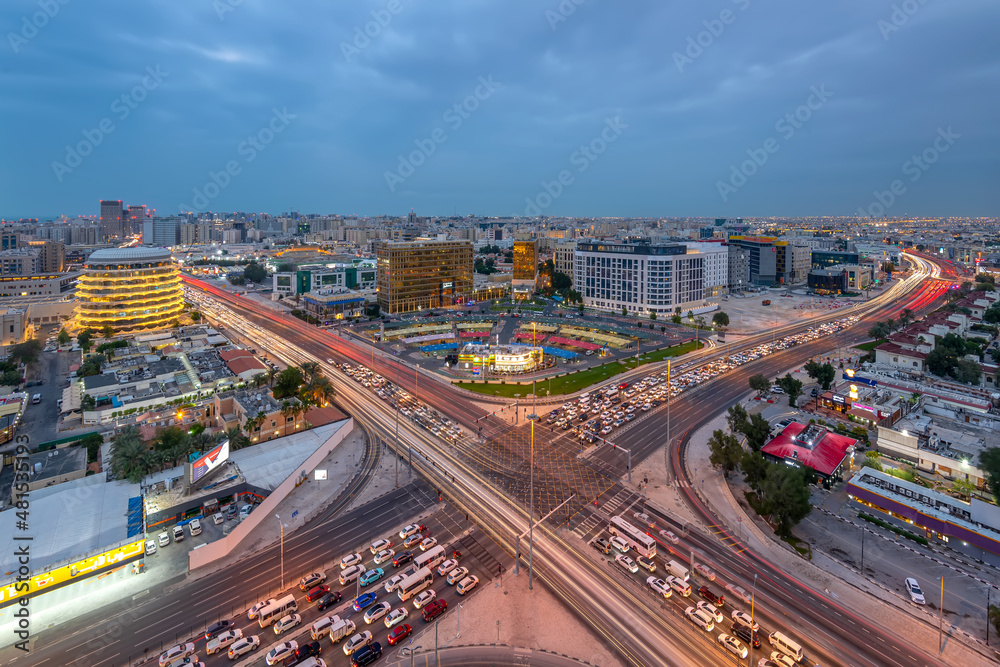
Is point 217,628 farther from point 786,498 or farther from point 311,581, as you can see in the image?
point 786,498

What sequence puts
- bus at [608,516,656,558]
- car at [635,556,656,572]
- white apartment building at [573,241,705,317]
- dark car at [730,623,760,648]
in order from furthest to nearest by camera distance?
white apartment building at [573,241,705,317] → bus at [608,516,656,558] → car at [635,556,656,572] → dark car at [730,623,760,648]

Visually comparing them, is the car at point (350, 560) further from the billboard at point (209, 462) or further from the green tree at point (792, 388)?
the green tree at point (792, 388)

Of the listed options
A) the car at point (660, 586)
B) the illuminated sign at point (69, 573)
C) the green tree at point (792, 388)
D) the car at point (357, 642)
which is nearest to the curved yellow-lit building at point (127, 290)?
the illuminated sign at point (69, 573)

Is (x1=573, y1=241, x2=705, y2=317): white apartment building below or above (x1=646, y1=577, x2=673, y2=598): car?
above

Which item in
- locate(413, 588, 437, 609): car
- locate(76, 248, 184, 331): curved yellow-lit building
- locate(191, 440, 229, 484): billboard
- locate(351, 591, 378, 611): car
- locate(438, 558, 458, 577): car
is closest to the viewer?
locate(351, 591, 378, 611): car

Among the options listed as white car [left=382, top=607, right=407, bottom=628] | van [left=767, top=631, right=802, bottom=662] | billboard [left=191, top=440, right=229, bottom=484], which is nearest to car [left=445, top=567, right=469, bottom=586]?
white car [left=382, top=607, right=407, bottom=628]

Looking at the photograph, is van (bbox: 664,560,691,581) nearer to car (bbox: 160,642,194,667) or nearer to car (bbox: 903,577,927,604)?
car (bbox: 903,577,927,604)
